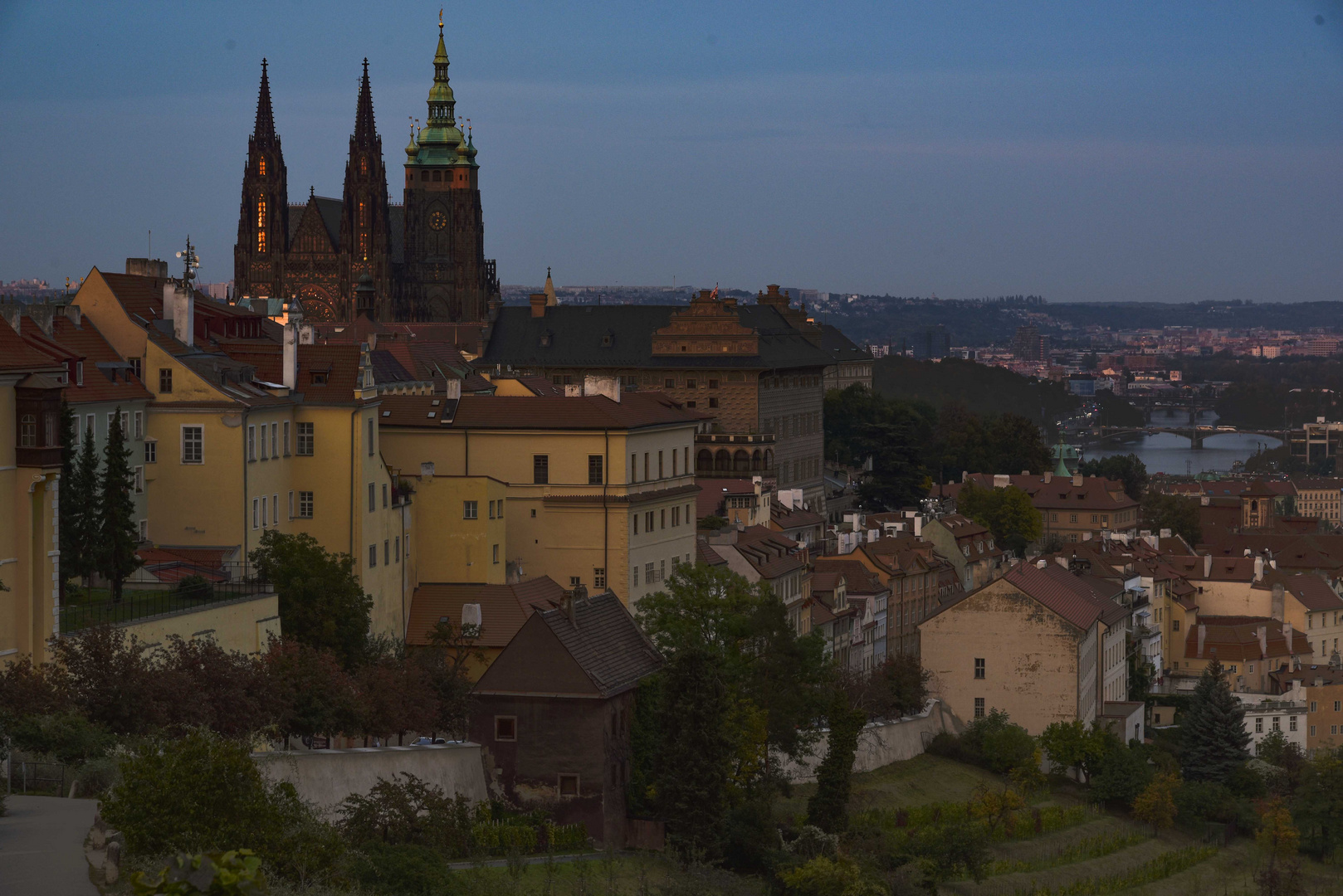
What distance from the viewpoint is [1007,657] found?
84938mm

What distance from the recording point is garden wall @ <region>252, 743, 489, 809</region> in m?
41.7

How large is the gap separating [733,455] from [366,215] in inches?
3039

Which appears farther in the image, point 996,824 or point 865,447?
point 865,447

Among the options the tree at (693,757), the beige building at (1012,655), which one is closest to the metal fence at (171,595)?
the tree at (693,757)

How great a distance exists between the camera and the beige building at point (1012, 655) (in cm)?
8425

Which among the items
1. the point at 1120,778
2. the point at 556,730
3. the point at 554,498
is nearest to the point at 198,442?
the point at 556,730

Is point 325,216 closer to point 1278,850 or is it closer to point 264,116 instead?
point 264,116

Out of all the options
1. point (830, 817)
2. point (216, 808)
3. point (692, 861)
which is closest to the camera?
point (216, 808)

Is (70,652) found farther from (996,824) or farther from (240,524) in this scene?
(996,824)

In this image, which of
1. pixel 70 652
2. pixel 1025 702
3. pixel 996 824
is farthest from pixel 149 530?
pixel 1025 702

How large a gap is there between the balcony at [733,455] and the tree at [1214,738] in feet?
116

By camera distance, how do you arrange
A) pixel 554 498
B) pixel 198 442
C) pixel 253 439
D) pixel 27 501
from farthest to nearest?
pixel 554 498 → pixel 253 439 → pixel 198 442 → pixel 27 501

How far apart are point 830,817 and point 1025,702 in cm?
2802

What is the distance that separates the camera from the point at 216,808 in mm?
32531
